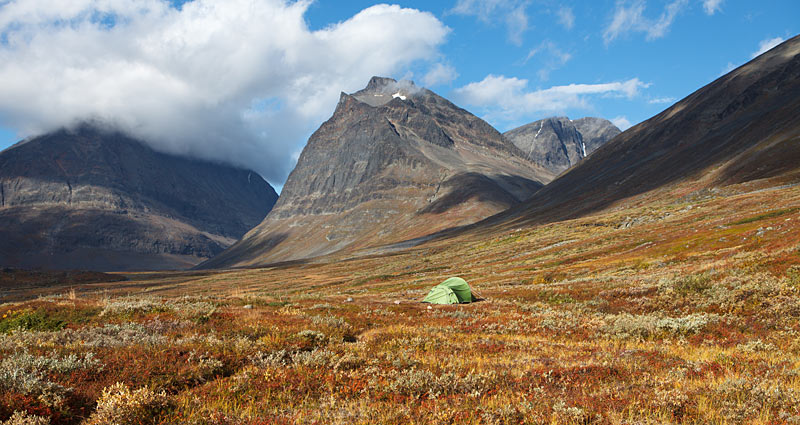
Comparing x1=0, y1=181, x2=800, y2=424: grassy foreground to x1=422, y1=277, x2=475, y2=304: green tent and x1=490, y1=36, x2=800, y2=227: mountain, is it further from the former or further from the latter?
x1=490, y1=36, x2=800, y2=227: mountain

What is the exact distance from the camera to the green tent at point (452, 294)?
92.9ft

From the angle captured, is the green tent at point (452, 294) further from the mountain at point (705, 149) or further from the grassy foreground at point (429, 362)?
the mountain at point (705, 149)

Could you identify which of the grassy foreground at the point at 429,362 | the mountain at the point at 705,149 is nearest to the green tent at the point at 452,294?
the grassy foreground at the point at 429,362

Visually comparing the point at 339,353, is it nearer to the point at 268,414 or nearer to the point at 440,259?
the point at 268,414

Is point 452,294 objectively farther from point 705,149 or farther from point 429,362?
point 705,149

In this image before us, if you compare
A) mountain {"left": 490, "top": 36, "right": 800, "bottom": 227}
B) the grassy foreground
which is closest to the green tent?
the grassy foreground

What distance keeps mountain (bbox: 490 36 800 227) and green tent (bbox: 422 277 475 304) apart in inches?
2914

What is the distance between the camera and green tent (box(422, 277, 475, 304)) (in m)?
28.3

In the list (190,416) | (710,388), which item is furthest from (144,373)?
(710,388)

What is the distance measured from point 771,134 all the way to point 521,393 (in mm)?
131680

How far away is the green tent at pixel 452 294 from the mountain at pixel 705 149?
243 ft

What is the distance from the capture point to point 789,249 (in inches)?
850

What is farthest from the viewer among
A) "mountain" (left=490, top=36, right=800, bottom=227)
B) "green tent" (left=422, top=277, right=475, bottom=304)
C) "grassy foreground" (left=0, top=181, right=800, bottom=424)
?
"mountain" (left=490, top=36, right=800, bottom=227)

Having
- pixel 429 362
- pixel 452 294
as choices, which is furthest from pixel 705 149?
pixel 429 362
